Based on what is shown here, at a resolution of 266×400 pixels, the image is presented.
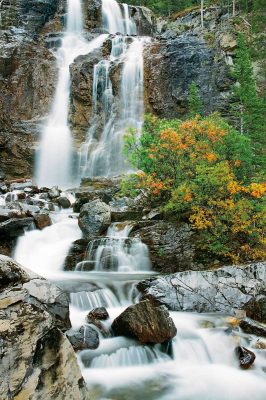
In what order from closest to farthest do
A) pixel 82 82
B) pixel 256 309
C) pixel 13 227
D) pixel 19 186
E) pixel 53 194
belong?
1. pixel 256 309
2. pixel 13 227
3. pixel 53 194
4. pixel 19 186
5. pixel 82 82

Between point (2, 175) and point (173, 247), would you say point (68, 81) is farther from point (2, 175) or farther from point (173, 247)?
point (173, 247)

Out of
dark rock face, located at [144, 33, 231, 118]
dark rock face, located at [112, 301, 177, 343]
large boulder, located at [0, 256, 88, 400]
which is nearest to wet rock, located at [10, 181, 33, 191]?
dark rock face, located at [144, 33, 231, 118]

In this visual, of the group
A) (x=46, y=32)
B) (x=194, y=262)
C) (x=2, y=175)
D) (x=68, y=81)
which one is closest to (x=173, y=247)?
(x=194, y=262)

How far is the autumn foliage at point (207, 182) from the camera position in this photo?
14.2 meters

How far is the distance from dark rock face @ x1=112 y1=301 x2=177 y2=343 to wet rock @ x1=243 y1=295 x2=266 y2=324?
306 centimetres

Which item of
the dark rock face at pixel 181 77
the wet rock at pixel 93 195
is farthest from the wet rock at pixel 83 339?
the dark rock face at pixel 181 77

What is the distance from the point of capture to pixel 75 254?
585 inches

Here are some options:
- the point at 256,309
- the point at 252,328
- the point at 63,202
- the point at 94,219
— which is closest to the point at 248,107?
the point at 63,202

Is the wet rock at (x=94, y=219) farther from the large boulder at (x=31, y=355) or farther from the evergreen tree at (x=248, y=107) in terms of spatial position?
the evergreen tree at (x=248, y=107)

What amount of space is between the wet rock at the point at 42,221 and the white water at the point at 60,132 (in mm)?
14129

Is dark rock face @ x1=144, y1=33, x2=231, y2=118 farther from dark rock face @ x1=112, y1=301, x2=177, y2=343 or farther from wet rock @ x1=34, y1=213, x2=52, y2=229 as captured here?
dark rock face @ x1=112, y1=301, x2=177, y2=343

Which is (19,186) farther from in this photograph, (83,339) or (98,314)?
(83,339)

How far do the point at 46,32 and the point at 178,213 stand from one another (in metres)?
36.8

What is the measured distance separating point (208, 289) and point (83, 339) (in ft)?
14.2
